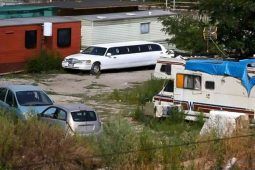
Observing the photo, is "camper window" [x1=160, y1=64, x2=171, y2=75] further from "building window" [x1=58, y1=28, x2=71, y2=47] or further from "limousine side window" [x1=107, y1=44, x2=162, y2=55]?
"building window" [x1=58, y1=28, x2=71, y2=47]

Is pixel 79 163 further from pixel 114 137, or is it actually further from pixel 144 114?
pixel 144 114

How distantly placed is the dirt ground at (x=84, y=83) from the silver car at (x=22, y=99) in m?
3.95

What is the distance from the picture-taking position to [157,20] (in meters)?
39.2

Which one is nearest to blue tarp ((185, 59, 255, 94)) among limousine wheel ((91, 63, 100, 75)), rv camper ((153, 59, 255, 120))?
rv camper ((153, 59, 255, 120))

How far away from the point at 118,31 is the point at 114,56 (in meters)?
4.01

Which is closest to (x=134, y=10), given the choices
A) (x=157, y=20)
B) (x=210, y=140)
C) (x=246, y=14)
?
(x=157, y=20)

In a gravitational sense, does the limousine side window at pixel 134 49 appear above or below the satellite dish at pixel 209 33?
below

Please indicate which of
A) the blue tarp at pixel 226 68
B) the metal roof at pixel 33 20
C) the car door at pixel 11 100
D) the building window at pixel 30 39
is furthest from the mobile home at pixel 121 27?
the car door at pixel 11 100

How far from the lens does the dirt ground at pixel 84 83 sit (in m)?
27.0

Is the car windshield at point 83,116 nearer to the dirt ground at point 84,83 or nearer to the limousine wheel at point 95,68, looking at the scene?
the dirt ground at point 84,83

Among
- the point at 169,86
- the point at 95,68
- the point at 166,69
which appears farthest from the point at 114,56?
the point at 169,86

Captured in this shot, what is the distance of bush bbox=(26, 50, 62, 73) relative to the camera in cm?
3369

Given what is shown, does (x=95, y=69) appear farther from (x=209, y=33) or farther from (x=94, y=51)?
(x=209, y=33)

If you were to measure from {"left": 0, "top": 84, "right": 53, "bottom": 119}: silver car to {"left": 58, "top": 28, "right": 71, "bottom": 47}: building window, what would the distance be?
44.4ft
